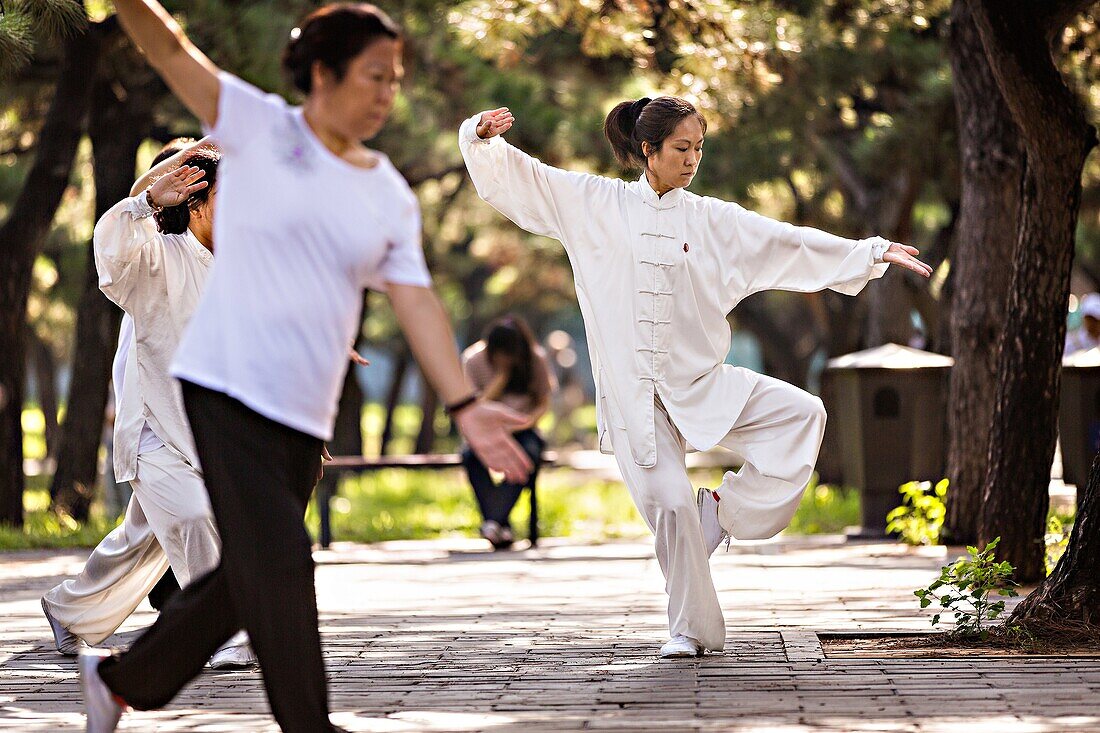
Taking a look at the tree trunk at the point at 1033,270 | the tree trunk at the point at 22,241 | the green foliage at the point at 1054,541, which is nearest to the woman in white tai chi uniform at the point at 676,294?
the tree trunk at the point at 1033,270

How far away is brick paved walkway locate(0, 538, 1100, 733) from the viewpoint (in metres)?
4.61

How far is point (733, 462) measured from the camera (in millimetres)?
23203

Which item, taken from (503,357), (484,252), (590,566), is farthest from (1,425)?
(484,252)

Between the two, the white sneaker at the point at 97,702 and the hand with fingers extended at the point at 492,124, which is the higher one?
the hand with fingers extended at the point at 492,124

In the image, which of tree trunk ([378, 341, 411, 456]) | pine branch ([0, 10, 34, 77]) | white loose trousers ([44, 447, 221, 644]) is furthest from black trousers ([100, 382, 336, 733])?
tree trunk ([378, 341, 411, 456])

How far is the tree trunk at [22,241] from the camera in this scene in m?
13.5

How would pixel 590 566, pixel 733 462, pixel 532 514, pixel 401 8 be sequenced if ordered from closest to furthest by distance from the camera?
pixel 590 566
pixel 532 514
pixel 401 8
pixel 733 462

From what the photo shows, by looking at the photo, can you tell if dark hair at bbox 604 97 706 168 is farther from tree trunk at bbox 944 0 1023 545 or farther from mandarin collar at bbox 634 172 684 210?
tree trunk at bbox 944 0 1023 545

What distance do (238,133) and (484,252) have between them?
84.6 feet

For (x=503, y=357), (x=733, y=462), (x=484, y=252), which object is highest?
(x=484, y=252)

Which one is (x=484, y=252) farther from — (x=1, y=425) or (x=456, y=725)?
(x=456, y=725)

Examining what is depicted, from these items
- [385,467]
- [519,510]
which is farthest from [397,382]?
[385,467]

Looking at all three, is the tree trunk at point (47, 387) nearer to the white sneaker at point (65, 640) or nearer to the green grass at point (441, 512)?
the green grass at point (441, 512)

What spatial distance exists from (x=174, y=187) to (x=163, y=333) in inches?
21.6
